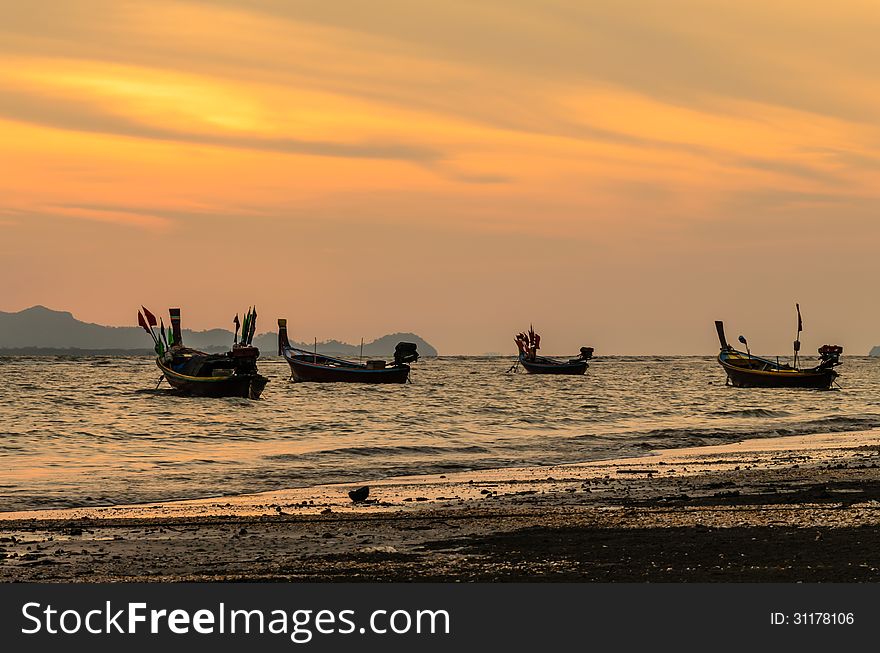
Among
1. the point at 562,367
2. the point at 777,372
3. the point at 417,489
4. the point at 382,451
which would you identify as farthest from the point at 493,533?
the point at 562,367

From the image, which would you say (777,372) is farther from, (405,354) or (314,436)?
(314,436)

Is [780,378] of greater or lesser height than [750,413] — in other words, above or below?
above

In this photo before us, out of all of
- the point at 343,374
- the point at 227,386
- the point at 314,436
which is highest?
the point at 343,374

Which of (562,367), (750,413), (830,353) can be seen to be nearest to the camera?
(750,413)

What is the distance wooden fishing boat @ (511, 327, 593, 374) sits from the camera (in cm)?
13825

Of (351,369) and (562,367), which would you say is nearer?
(351,369)

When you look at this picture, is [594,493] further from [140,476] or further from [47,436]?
[47,436]

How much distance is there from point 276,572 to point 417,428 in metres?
32.9

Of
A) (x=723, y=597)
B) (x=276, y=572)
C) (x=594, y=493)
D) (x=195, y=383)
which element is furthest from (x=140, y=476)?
(x=195, y=383)

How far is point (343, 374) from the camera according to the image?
343ft

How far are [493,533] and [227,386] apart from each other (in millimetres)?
60692

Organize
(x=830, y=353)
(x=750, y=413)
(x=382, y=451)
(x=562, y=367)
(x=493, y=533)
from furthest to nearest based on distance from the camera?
1. (x=562, y=367)
2. (x=830, y=353)
3. (x=750, y=413)
4. (x=382, y=451)
5. (x=493, y=533)

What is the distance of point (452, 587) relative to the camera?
11.4m

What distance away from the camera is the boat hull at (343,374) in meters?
103
